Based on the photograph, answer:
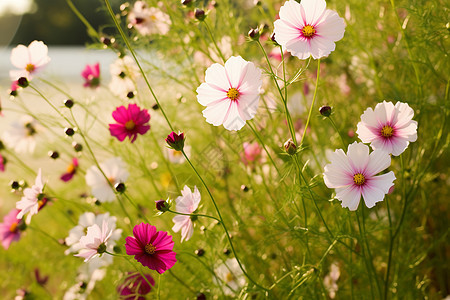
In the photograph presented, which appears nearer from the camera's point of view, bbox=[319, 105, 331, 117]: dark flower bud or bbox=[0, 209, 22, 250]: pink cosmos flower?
bbox=[319, 105, 331, 117]: dark flower bud

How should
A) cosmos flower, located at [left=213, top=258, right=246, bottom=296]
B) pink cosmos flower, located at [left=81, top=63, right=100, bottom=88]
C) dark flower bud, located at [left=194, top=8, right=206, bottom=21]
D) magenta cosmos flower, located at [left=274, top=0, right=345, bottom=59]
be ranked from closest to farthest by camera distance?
magenta cosmos flower, located at [left=274, top=0, right=345, bottom=59], dark flower bud, located at [left=194, top=8, right=206, bottom=21], cosmos flower, located at [left=213, top=258, right=246, bottom=296], pink cosmos flower, located at [left=81, top=63, right=100, bottom=88]

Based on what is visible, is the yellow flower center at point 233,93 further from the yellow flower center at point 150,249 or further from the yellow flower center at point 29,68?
the yellow flower center at point 29,68

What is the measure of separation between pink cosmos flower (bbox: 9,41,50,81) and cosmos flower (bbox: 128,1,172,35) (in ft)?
0.87

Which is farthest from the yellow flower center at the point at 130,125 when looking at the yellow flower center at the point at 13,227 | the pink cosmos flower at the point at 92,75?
the yellow flower center at the point at 13,227

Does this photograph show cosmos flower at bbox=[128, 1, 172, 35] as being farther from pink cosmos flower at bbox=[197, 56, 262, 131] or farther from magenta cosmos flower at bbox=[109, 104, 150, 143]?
pink cosmos flower at bbox=[197, 56, 262, 131]

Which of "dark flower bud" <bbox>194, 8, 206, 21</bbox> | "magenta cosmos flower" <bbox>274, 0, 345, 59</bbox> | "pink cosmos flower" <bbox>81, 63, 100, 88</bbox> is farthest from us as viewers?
"pink cosmos flower" <bbox>81, 63, 100, 88</bbox>

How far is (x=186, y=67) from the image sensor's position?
91 cm

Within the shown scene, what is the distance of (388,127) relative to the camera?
0.47 meters

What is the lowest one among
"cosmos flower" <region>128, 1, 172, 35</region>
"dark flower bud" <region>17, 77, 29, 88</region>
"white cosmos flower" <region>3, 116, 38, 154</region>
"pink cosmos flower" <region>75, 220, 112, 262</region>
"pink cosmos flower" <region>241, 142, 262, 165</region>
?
"pink cosmos flower" <region>75, 220, 112, 262</region>

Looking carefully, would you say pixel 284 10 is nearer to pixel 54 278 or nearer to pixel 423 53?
pixel 423 53

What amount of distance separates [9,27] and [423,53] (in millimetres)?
5911

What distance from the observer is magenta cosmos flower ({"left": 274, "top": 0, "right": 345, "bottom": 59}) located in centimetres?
44

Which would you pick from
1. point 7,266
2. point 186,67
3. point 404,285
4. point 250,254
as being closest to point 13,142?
point 186,67

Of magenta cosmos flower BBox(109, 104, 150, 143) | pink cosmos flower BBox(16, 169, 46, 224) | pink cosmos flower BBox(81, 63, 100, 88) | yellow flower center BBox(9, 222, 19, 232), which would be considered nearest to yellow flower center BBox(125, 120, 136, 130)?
magenta cosmos flower BBox(109, 104, 150, 143)
